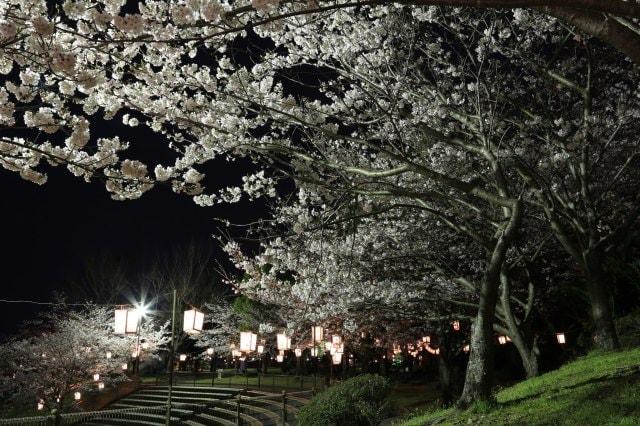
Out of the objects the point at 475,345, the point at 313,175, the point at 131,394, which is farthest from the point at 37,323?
the point at 475,345

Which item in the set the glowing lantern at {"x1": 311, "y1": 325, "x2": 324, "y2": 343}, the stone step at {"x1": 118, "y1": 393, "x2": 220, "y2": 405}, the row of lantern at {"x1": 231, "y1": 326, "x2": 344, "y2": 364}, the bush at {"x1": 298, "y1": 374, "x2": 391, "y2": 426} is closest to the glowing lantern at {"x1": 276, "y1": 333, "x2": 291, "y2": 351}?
the row of lantern at {"x1": 231, "y1": 326, "x2": 344, "y2": 364}

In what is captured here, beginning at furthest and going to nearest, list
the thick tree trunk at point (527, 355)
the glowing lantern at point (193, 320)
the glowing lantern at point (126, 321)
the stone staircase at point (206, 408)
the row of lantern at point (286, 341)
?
the row of lantern at point (286, 341), the glowing lantern at point (126, 321), the glowing lantern at point (193, 320), the stone staircase at point (206, 408), the thick tree trunk at point (527, 355)

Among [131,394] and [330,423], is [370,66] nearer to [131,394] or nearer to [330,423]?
[330,423]

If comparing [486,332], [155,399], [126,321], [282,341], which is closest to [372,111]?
[486,332]

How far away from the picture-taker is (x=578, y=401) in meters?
7.07

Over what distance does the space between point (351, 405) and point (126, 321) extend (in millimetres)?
9159

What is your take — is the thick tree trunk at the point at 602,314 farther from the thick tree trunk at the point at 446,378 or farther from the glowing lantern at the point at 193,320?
the glowing lantern at the point at 193,320

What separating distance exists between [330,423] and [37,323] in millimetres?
35017

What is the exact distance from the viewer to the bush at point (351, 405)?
9.57 metres

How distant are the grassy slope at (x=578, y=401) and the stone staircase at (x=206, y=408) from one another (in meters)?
5.83

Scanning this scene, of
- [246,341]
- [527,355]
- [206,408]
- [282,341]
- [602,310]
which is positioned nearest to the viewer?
[602,310]

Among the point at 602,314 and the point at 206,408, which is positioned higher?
the point at 602,314

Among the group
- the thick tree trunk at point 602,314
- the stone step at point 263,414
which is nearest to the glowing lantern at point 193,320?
the stone step at point 263,414

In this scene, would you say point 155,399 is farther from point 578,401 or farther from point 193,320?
point 578,401
